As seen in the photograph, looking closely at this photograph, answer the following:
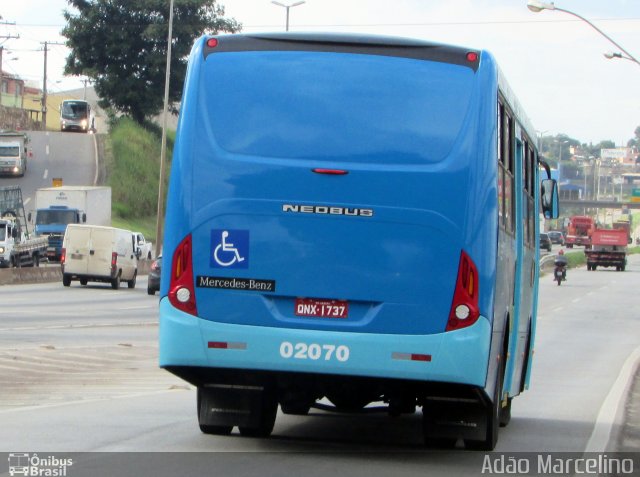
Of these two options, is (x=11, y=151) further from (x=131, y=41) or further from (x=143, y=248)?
(x=143, y=248)

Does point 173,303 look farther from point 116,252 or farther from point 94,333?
point 116,252

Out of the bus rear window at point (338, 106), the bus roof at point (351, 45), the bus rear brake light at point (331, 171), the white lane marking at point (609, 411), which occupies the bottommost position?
the white lane marking at point (609, 411)

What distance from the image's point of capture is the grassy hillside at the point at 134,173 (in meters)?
88.2

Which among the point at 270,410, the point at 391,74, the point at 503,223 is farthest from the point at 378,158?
the point at 270,410

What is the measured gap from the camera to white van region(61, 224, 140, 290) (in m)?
45.6

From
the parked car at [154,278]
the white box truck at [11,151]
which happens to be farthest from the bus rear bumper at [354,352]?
the white box truck at [11,151]

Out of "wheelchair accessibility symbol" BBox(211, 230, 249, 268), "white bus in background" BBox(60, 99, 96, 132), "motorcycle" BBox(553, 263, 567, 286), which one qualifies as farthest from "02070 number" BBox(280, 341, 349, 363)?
"white bus in background" BBox(60, 99, 96, 132)

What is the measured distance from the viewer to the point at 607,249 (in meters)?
95.6

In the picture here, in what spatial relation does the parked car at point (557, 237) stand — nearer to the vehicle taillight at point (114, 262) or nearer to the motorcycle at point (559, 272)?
the motorcycle at point (559, 272)

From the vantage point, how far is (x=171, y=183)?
32.7 ft

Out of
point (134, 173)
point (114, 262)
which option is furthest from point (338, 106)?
point (134, 173)

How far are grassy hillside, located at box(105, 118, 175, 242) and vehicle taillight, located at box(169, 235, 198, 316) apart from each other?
74.5 metres

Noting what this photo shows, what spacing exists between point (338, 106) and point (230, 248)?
122cm

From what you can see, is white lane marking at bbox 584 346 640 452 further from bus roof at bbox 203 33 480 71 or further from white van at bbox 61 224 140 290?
white van at bbox 61 224 140 290
